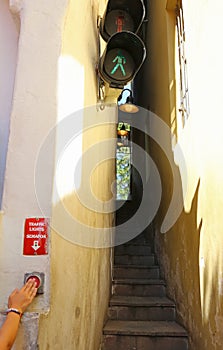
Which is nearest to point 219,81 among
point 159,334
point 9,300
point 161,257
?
point 9,300

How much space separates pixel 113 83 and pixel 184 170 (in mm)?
1186

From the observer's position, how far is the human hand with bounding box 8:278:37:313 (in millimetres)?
1139

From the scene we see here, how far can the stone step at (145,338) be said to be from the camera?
264cm

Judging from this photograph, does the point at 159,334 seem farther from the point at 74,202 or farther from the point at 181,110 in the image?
the point at 181,110

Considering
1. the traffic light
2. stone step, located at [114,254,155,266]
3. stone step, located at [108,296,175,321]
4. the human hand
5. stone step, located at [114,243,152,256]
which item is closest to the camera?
the human hand

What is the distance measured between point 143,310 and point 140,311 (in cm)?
3

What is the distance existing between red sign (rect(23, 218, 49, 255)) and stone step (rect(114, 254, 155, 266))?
3.25m

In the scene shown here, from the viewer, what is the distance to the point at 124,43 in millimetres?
2105

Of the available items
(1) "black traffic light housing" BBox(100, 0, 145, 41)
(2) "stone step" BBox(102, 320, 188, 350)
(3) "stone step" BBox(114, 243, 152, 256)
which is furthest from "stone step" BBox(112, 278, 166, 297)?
(1) "black traffic light housing" BBox(100, 0, 145, 41)

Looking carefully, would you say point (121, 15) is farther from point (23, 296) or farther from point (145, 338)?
point (145, 338)

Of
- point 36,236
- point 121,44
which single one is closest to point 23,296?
point 36,236

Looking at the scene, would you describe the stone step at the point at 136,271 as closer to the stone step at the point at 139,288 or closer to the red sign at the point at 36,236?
the stone step at the point at 139,288

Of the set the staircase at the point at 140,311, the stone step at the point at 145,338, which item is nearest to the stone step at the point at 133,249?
the staircase at the point at 140,311

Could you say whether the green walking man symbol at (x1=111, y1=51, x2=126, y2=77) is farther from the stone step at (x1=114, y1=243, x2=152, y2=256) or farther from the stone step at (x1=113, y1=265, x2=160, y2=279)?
the stone step at (x1=114, y1=243, x2=152, y2=256)
